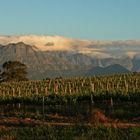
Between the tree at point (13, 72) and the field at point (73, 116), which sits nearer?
the field at point (73, 116)

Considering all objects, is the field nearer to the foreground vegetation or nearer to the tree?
the foreground vegetation

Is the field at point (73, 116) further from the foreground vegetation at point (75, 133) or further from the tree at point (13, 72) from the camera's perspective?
the tree at point (13, 72)

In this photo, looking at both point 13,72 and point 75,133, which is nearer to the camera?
point 75,133

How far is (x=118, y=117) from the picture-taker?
4206 centimetres

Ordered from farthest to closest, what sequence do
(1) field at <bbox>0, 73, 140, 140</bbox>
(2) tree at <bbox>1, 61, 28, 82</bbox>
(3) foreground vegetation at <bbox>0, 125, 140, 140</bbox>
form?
1. (2) tree at <bbox>1, 61, 28, 82</bbox>
2. (1) field at <bbox>0, 73, 140, 140</bbox>
3. (3) foreground vegetation at <bbox>0, 125, 140, 140</bbox>

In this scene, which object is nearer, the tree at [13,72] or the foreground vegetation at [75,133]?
the foreground vegetation at [75,133]

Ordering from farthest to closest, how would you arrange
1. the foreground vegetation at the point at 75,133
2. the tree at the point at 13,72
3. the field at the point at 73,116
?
the tree at the point at 13,72 → the field at the point at 73,116 → the foreground vegetation at the point at 75,133

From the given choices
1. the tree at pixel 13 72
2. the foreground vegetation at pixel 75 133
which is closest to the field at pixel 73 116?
the foreground vegetation at pixel 75 133

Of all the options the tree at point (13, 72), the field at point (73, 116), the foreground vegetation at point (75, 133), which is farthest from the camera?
the tree at point (13, 72)

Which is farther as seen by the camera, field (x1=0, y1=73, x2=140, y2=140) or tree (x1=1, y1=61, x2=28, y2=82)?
tree (x1=1, y1=61, x2=28, y2=82)

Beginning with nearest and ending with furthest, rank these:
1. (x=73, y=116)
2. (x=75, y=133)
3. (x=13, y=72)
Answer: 1. (x=75, y=133)
2. (x=73, y=116)
3. (x=13, y=72)

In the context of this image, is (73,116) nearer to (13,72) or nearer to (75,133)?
(75,133)

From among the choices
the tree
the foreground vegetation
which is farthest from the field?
the tree

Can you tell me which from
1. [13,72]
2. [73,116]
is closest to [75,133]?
[73,116]
